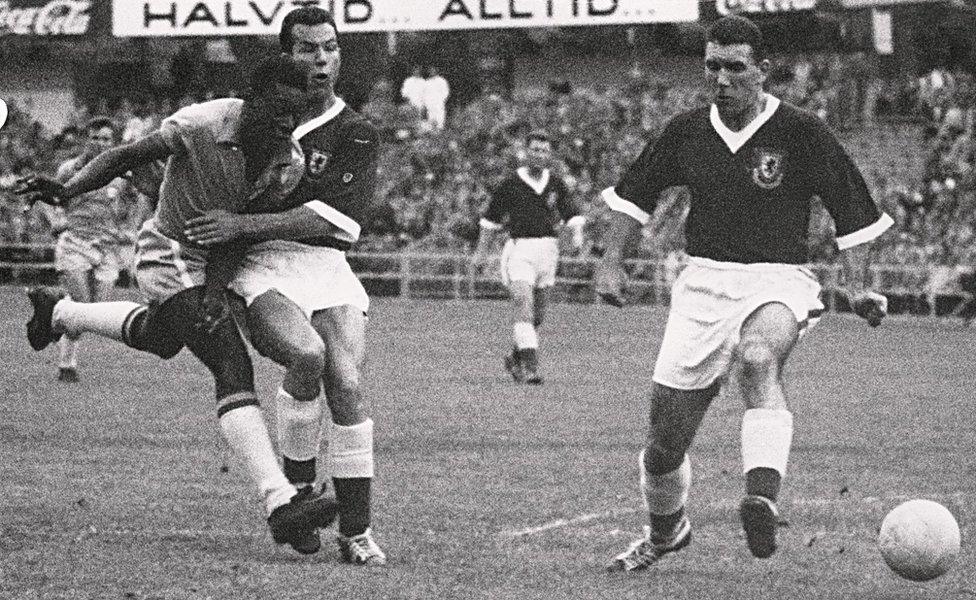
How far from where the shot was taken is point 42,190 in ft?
28.7

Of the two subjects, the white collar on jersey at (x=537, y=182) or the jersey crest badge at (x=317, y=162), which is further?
the white collar on jersey at (x=537, y=182)

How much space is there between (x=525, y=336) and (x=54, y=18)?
760 inches

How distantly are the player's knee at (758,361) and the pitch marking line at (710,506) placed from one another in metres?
1.70

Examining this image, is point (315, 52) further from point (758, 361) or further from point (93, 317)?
point (758, 361)

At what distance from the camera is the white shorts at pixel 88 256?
1859cm

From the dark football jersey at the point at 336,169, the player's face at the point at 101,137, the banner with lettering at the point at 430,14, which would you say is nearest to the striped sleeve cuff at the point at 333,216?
the dark football jersey at the point at 336,169

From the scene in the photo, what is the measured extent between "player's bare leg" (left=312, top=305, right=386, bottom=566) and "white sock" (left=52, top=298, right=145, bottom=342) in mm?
1042

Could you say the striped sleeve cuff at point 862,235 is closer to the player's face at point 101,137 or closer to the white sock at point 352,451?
the white sock at point 352,451

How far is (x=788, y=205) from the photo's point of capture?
28.6ft

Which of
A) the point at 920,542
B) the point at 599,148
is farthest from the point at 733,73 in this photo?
the point at 599,148

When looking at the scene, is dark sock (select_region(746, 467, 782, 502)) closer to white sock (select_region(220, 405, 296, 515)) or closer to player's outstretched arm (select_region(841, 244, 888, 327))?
player's outstretched arm (select_region(841, 244, 888, 327))

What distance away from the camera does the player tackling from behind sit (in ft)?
28.2

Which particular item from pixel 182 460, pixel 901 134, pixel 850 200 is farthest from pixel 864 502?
pixel 901 134

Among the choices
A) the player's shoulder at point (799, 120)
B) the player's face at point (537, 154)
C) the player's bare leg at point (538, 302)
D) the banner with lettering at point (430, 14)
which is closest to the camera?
the player's shoulder at point (799, 120)
